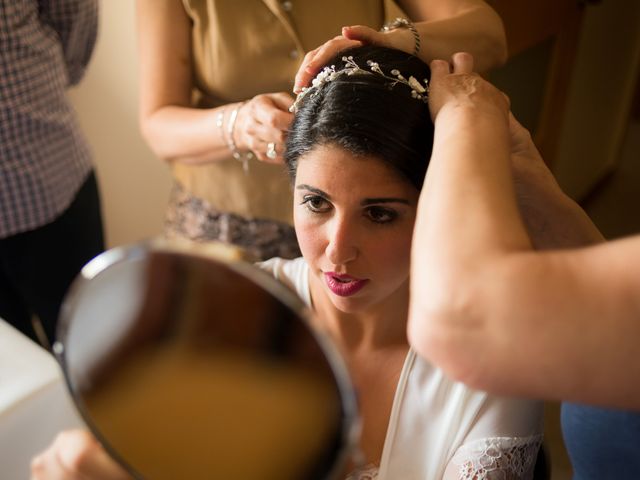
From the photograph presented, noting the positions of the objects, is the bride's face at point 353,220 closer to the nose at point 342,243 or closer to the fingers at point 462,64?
the nose at point 342,243

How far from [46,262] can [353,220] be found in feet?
2.02

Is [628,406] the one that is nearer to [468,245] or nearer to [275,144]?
[468,245]

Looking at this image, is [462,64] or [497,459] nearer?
[462,64]

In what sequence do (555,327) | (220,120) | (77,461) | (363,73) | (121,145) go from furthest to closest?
(121,145), (220,120), (363,73), (77,461), (555,327)

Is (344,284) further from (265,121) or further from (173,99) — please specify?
(173,99)

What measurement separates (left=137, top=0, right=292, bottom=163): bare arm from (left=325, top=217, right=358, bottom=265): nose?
6.1 inches

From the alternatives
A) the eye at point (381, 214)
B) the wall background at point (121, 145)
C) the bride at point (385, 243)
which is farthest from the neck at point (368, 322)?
the wall background at point (121, 145)

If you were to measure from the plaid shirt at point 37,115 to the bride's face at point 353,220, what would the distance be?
49 centimetres

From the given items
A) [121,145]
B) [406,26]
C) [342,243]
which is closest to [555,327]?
[342,243]

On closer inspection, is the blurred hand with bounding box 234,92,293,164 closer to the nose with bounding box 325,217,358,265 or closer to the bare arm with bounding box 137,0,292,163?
the bare arm with bounding box 137,0,292,163

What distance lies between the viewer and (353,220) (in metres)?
0.65

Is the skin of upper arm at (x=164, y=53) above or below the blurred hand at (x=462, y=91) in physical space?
below

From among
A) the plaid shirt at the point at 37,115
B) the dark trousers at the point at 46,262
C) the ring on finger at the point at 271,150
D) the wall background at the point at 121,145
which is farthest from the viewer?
the wall background at the point at 121,145

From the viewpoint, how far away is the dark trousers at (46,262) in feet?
3.43
